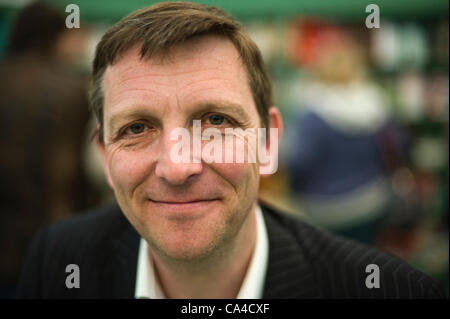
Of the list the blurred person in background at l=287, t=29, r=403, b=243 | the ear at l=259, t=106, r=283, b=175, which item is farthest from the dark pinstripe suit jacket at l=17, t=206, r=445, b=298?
the blurred person in background at l=287, t=29, r=403, b=243

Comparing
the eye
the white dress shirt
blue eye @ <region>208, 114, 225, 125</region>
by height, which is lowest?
the white dress shirt

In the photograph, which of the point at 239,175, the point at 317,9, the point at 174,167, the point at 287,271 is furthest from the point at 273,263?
the point at 317,9

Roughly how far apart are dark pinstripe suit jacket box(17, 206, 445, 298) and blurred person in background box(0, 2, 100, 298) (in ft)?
1.33

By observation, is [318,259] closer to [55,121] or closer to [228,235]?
[228,235]

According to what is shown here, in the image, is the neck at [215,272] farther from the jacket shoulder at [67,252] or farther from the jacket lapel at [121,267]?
the jacket shoulder at [67,252]

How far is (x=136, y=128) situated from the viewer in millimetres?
1155

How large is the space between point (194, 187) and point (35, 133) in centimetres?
113

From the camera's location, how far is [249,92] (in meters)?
1.21

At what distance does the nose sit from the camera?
41.7 inches

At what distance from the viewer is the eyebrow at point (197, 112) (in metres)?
1.09

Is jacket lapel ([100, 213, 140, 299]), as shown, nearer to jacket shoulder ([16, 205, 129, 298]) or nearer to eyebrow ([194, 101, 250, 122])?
jacket shoulder ([16, 205, 129, 298])

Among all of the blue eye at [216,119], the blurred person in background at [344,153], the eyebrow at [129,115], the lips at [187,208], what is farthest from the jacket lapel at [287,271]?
the blurred person in background at [344,153]

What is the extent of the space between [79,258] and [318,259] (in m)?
0.78
